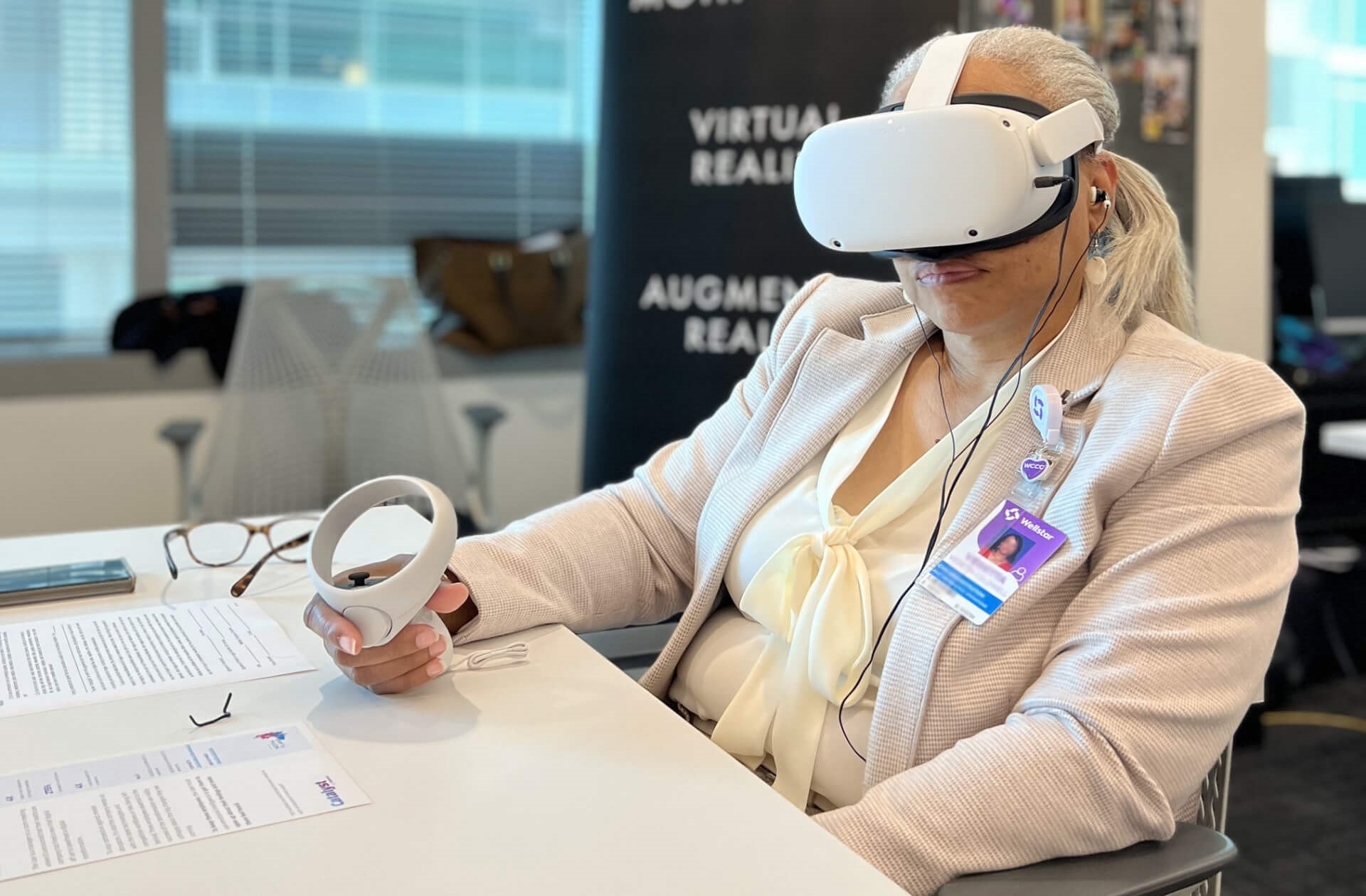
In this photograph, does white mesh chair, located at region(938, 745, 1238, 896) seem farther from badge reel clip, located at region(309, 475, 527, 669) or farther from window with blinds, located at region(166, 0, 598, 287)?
window with blinds, located at region(166, 0, 598, 287)

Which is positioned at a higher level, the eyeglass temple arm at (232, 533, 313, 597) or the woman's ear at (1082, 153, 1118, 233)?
the woman's ear at (1082, 153, 1118, 233)

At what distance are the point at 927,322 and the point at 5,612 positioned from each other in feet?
3.66

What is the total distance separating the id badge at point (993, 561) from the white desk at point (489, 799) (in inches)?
11.3

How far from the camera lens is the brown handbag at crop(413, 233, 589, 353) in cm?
400

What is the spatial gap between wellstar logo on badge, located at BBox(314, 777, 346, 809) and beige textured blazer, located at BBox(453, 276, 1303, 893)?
37 cm

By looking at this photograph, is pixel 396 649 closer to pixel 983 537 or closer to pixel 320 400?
pixel 983 537

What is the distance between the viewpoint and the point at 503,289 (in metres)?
4.02

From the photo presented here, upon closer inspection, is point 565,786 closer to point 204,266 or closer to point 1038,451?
point 1038,451

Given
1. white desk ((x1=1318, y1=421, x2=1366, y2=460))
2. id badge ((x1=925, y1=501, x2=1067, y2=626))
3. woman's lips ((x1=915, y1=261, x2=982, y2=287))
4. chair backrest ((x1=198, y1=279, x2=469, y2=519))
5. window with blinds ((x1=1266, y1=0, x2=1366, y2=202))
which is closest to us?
id badge ((x1=925, y1=501, x2=1067, y2=626))

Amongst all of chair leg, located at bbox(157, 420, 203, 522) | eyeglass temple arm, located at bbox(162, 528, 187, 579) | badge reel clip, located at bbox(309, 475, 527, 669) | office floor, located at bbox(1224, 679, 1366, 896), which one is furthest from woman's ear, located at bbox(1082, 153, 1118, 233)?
chair leg, located at bbox(157, 420, 203, 522)

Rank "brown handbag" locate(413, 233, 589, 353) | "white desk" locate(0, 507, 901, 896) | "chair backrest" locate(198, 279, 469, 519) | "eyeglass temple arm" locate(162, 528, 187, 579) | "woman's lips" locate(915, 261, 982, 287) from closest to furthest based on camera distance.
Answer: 1. "white desk" locate(0, 507, 901, 896)
2. "woman's lips" locate(915, 261, 982, 287)
3. "eyeglass temple arm" locate(162, 528, 187, 579)
4. "chair backrest" locate(198, 279, 469, 519)
5. "brown handbag" locate(413, 233, 589, 353)

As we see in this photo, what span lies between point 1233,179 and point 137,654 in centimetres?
366

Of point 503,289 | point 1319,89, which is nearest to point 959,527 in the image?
point 503,289

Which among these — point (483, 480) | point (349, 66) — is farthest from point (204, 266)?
point (483, 480)
